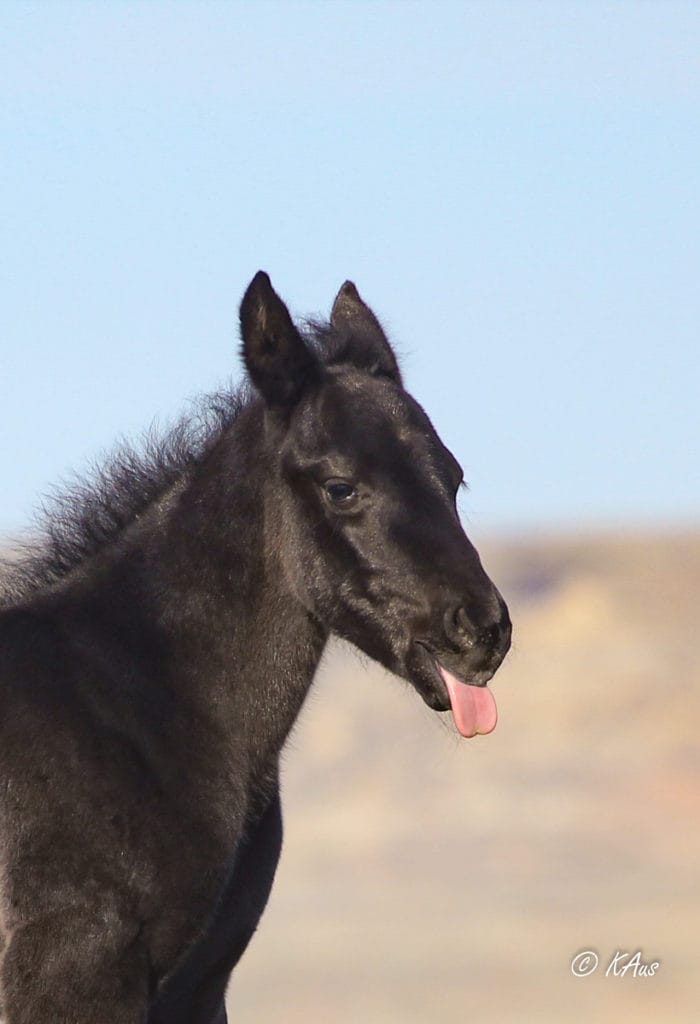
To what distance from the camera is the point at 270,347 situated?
7.64 metres

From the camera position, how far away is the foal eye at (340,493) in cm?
729

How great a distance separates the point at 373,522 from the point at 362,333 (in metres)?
1.17

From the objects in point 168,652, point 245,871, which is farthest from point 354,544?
point 245,871

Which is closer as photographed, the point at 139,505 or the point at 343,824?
the point at 139,505

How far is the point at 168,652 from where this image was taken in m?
7.42

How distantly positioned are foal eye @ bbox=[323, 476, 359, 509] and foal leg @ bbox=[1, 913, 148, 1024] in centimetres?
173

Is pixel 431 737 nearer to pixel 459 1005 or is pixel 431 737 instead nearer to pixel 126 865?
pixel 459 1005

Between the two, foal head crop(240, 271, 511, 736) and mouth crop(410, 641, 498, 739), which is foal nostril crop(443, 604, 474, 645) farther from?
mouth crop(410, 641, 498, 739)

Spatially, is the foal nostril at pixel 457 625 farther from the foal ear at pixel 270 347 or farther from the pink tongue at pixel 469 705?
the foal ear at pixel 270 347

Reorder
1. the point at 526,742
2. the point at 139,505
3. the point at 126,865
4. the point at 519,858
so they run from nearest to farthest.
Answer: the point at 126,865 < the point at 139,505 < the point at 519,858 < the point at 526,742

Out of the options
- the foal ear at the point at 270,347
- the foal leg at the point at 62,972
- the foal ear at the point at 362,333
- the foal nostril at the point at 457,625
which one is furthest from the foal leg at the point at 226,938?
the foal ear at the point at 362,333

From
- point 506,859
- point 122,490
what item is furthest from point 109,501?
point 506,859

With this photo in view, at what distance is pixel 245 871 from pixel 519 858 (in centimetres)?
2047

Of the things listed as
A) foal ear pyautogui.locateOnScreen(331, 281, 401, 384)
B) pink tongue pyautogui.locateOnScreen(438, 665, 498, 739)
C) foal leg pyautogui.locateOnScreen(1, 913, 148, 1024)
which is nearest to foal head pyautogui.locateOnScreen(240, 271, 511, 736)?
pink tongue pyautogui.locateOnScreen(438, 665, 498, 739)
